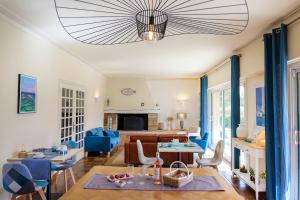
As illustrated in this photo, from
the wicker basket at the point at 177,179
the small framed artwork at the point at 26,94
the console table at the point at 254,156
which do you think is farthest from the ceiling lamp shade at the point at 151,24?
the console table at the point at 254,156

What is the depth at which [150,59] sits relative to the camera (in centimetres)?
689

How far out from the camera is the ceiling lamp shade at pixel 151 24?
1984 mm

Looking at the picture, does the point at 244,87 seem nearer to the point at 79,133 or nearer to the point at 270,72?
the point at 270,72

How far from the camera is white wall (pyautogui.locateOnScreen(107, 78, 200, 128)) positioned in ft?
34.9

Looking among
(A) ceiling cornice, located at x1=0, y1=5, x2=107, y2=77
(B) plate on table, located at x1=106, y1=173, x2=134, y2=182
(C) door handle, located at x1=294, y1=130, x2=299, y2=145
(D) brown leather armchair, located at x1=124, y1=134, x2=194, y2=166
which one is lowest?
(D) brown leather armchair, located at x1=124, y1=134, x2=194, y2=166

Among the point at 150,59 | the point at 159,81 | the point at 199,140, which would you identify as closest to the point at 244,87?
the point at 199,140

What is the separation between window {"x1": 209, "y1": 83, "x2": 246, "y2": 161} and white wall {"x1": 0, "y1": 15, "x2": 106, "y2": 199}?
421 cm

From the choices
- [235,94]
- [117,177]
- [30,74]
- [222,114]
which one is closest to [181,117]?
[222,114]

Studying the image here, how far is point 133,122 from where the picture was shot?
1069 centimetres

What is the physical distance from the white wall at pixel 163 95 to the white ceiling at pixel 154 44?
247 centimetres

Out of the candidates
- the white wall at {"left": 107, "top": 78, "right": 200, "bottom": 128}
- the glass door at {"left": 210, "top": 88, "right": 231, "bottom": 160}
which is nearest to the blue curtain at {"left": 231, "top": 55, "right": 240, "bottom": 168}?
the glass door at {"left": 210, "top": 88, "right": 231, "bottom": 160}

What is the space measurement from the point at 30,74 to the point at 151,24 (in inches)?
125

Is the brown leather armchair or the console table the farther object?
the brown leather armchair

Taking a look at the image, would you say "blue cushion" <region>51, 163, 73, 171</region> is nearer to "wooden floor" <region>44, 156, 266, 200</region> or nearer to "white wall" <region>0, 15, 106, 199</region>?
"wooden floor" <region>44, 156, 266, 200</region>
